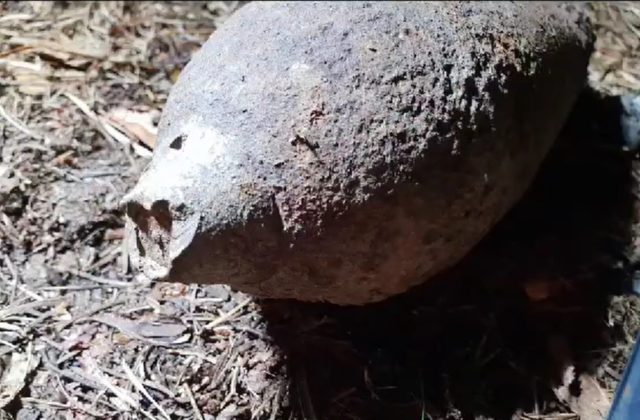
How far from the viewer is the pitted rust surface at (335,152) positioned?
4.57 ft

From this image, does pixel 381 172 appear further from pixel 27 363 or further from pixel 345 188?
pixel 27 363

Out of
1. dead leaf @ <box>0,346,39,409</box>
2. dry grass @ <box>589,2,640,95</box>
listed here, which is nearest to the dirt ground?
dead leaf @ <box>0,346,39,409</box>

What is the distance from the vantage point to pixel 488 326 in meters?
1.77

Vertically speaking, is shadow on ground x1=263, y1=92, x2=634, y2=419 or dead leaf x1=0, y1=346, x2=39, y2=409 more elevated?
shadow on ground x1=263, y1=92, x2=634, y2=419

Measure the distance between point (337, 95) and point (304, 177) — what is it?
16 centimetres

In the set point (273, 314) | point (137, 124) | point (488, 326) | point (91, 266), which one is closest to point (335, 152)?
point (273, 314)

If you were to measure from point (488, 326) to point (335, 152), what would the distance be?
23.3 inches

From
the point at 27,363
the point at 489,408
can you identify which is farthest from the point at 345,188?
the point at 27,363

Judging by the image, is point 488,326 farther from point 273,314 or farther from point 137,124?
point 137,124

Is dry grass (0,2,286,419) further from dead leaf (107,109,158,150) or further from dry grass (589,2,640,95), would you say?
dry grass (589,2,640,95)

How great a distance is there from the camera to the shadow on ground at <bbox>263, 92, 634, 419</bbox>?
1.66 meters

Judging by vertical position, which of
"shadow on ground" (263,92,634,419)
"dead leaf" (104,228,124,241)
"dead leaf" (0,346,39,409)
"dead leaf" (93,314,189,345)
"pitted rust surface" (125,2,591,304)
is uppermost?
"pitted rust surface" (125,2,591,304)

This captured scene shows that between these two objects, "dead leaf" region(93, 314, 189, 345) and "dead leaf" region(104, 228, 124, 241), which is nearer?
"dead leaf" region(93, 314, 189, 345)

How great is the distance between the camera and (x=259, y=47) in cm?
154
